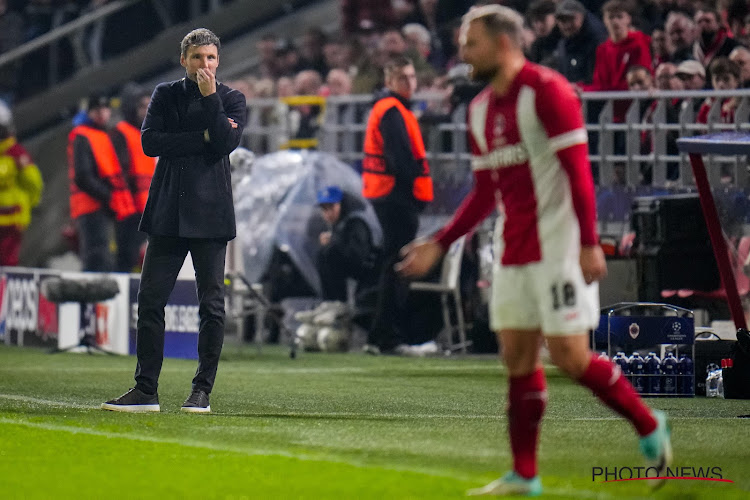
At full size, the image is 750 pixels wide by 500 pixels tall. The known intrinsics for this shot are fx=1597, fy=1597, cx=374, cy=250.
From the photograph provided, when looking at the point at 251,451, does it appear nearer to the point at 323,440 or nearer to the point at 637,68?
the point at 323,440

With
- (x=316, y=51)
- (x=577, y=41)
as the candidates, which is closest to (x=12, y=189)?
(x=316, y=51)

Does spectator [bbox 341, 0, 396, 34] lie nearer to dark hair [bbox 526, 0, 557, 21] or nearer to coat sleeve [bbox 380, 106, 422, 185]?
dark hair [bbox 526, 0, 557, 21]

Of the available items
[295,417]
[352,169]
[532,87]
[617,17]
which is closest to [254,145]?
[352,169]

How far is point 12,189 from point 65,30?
20.1 feet

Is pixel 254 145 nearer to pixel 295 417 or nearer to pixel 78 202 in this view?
pixel 78 202

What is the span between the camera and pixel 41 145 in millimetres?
23750

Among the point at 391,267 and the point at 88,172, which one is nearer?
the point at 391,267

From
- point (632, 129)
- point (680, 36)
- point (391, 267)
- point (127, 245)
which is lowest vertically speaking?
point (391, 267)

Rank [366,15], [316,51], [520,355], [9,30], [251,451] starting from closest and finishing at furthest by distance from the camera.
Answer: [520,355] < [251,451] < [316,51] < [366,15] < [9,30]

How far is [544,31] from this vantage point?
15242mm

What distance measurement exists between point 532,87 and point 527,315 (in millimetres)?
835

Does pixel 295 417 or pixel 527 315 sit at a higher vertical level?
pixel 527 315

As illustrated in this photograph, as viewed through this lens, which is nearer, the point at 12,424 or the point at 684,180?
the point at 12,424

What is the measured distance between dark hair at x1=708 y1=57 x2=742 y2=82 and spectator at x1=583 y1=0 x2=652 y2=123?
1.07 m
